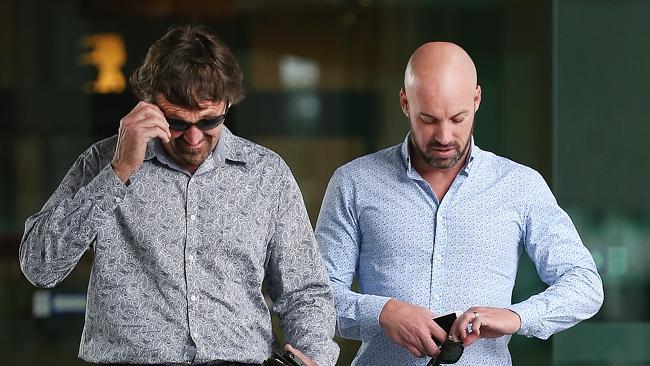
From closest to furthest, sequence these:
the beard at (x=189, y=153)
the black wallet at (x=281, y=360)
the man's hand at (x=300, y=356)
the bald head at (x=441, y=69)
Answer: the black wallet at (x=281, y=360) < the man's hand at (x=300, y=356) < the beard at (x=189, y=153) < the bald head at (x=441, y=69)

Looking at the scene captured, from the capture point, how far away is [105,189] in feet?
11.5

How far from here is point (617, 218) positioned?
22.2 ft

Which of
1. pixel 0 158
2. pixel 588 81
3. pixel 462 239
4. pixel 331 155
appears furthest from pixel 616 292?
pixel 0 158

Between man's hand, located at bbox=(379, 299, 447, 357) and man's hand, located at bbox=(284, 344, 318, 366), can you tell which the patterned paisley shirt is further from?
man's hand, located at bbox=(379, 299, 447, 357)

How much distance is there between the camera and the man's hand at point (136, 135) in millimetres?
3463

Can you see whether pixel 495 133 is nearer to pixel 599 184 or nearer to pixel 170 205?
pixel 599 184

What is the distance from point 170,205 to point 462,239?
3.44 ft

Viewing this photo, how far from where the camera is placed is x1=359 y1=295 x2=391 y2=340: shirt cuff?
4180mm

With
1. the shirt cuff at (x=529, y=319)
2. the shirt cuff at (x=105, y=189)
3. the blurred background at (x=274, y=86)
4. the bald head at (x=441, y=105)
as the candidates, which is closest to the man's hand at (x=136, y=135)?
the shirt cuff at (x=105, y=189)

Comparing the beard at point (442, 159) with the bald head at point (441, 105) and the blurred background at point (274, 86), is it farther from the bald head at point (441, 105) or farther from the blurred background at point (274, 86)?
the blurred background at point (274, 86)

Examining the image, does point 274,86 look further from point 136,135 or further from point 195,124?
point 136,135

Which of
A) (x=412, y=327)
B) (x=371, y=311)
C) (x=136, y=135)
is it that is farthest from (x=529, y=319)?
(x=136, y=135)

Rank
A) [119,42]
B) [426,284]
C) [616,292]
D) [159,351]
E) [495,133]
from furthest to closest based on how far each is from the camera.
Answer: [119,42] < [495,133] < [616,292] < [426,284] < [159,351]

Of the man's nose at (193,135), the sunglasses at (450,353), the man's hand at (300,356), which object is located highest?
the man's nose at (193,135)
